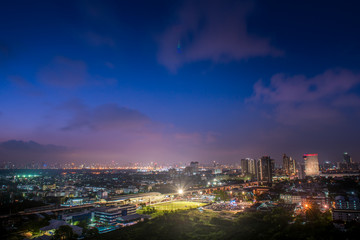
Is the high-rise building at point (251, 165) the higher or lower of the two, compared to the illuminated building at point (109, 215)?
higher

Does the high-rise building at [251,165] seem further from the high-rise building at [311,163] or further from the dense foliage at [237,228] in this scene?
the dense foliage at [237,228]

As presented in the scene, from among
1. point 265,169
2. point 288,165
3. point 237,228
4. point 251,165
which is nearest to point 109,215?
point 237,228

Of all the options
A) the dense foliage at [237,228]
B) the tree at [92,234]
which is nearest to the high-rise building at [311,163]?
the dense foliage at [237,228]

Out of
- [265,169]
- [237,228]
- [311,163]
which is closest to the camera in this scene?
[237,228]

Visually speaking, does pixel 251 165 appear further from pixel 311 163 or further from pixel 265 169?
pixel 265 169

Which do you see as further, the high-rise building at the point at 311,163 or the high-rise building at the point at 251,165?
the high-rise building at the point at 251,165

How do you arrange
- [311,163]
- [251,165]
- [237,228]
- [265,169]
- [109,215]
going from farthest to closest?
[251,165], [311,163], [265,169], [109,215], [237,228]

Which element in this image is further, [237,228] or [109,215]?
[109,215]

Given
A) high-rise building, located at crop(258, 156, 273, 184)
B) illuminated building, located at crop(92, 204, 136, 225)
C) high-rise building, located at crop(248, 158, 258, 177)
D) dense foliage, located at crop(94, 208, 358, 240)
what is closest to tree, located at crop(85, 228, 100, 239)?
dense foliage, located at crop(94, 208, 358, 240)
